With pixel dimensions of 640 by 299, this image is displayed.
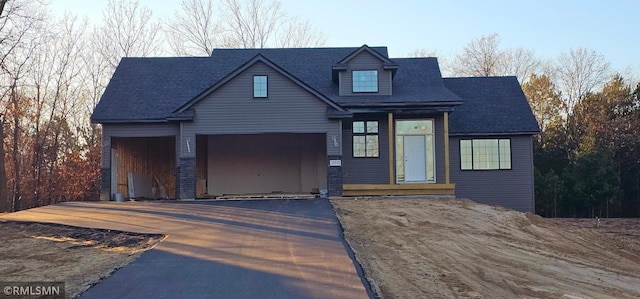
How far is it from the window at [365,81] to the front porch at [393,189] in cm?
423

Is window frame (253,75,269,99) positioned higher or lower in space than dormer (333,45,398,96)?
lower

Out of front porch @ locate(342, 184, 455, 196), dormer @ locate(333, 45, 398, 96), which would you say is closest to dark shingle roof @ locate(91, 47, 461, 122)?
dormer @ locate(333, 45, 398, 96)

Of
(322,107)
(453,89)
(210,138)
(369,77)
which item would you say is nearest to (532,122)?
(453,89)

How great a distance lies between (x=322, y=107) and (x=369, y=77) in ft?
10.3

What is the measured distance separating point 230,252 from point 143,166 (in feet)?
49.4

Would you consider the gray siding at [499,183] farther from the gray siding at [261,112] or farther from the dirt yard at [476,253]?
the gray siding at [261,112]

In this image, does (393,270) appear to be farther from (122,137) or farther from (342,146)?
(122,137)

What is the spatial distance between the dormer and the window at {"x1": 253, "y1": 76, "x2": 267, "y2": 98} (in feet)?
11.2

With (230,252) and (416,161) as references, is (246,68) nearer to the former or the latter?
(416,161)

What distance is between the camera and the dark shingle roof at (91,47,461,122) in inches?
872

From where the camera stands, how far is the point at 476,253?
12305 mm

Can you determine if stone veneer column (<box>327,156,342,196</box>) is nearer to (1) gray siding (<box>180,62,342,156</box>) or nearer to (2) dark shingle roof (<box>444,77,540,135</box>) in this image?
(1) gray siding (<box>180,62,342,156</box>)

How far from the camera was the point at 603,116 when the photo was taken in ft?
115

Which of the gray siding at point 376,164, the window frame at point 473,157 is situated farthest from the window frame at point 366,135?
the window frame at point 473,157
